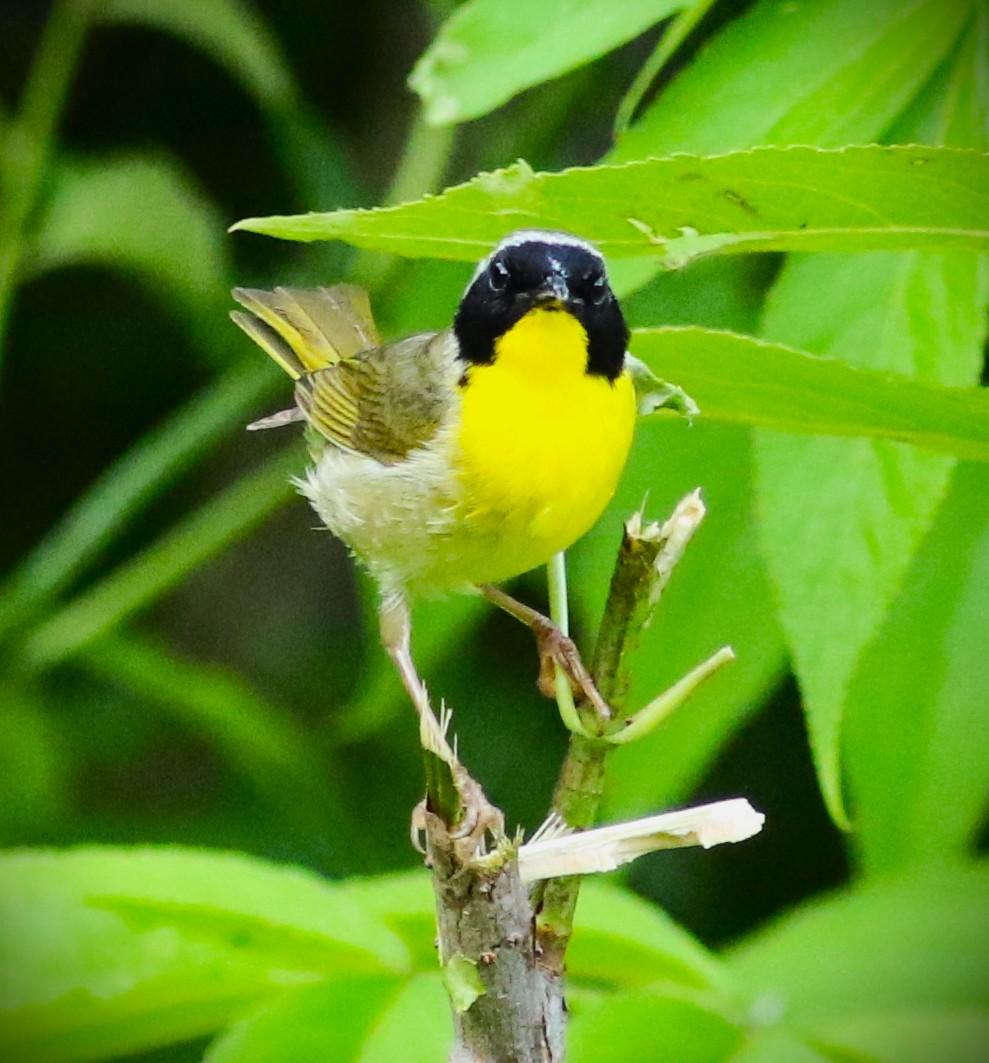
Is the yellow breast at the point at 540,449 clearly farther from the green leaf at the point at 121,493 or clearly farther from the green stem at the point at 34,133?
the green stem at the point at 34,133

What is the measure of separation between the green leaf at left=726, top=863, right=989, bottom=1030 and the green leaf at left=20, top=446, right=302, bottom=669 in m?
0.95

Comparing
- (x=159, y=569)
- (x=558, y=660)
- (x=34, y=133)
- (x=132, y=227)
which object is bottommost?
(x=558, y=660)

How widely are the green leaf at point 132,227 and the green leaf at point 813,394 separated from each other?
1.22 meters

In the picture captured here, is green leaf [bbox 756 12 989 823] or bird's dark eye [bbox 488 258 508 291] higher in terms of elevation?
bird's dark eye [bbox 488 258 508 291]

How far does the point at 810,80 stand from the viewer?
0.97 meters

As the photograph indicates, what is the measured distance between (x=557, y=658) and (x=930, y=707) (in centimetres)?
38

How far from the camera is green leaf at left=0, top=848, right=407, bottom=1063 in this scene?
2.79 ft

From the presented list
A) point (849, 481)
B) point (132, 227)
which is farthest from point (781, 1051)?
point (132, 227)

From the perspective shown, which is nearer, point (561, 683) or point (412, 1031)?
point (561, 683)

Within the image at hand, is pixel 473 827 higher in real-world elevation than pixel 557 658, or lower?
lower

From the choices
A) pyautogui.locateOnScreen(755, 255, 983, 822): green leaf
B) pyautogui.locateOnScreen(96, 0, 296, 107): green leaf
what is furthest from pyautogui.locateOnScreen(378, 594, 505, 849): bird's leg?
pyautogui.locateOnScreen(96, 0, 296, 107): green leaf

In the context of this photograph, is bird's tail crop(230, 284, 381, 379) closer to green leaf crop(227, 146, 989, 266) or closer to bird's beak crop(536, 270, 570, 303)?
bird's beak crop(536, 270, 570, 303)

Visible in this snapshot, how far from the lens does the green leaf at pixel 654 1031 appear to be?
0.87 meters

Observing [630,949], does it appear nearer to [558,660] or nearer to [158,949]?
[558,660]
